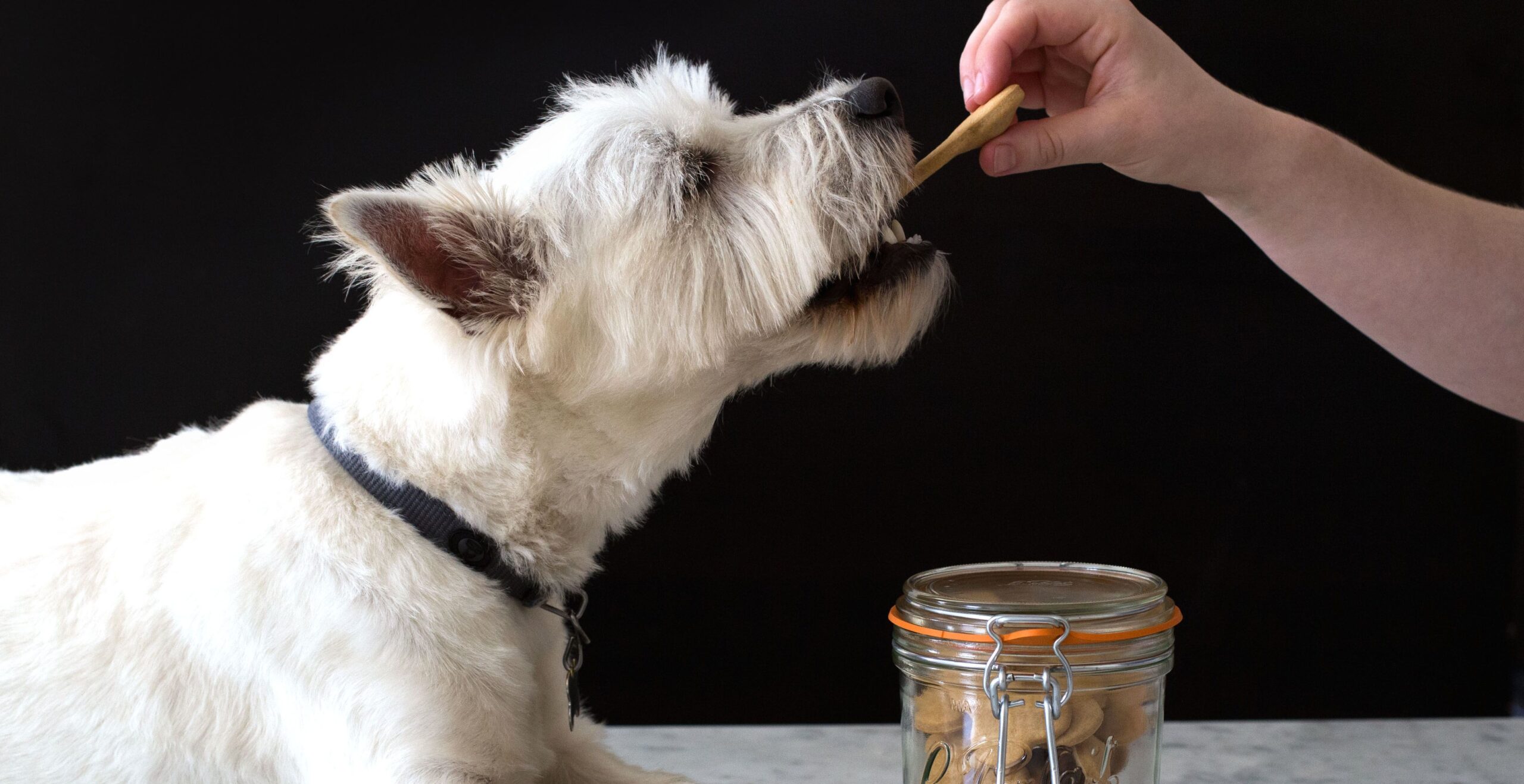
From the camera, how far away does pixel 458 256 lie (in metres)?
1.33

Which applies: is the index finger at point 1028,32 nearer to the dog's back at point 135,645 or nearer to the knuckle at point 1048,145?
the knuckle at point 1048,145

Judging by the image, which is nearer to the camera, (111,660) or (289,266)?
(111,660)

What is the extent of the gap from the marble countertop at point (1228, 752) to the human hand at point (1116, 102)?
81cm

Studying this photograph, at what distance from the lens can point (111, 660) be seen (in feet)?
4.12

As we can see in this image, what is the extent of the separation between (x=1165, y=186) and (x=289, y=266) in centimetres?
170

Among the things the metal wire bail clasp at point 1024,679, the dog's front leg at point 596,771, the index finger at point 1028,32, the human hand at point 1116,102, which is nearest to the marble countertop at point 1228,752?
the dog's front leg at point 596,771

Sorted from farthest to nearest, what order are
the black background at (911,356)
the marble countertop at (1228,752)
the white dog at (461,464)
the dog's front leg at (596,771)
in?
the black background at (911,356), the marble countertop at (1228,752), the dog's front leg at (596,771), the white dog at (461,464)

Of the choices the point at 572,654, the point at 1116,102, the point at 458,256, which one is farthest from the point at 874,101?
the point at 572,654

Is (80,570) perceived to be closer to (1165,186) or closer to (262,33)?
(262,33)

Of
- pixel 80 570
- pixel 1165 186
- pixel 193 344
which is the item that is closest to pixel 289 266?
pixel 193 344

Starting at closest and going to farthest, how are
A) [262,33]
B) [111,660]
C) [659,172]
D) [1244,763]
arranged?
[111,660] → [659,172] → [1244,763] → [262,33]

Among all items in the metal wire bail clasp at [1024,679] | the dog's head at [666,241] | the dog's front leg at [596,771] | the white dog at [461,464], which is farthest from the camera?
the dog's front leg at [596,771]

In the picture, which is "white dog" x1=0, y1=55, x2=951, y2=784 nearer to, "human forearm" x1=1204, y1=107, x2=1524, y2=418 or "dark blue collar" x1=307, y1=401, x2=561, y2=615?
"dark blue collar" x1=307, y1=401, x2=561, y2=615

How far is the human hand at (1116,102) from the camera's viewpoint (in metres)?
1.40
